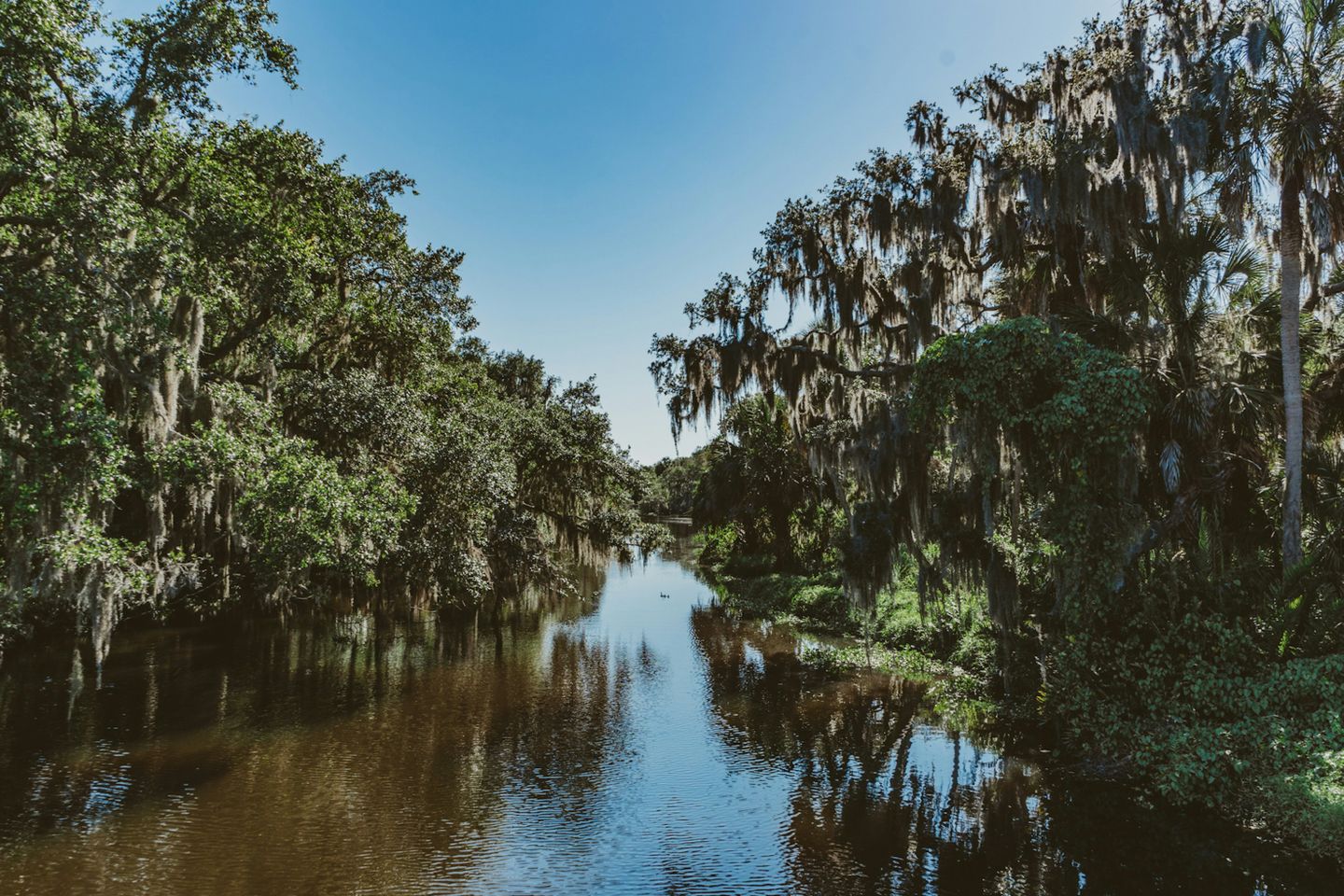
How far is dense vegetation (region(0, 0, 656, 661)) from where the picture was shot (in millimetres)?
10711

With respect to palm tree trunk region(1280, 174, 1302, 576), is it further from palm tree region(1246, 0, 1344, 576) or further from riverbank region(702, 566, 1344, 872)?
riverbank region(702, 566, 1344, 872)

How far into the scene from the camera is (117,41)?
12.2 metres

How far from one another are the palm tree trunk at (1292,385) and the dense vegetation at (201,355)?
16.7m

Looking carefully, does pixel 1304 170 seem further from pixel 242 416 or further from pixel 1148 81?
pixel 242 416

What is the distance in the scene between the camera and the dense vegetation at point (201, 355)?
35.1ft

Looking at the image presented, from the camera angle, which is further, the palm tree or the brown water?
the palm tree

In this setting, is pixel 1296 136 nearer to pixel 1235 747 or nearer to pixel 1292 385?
pixel 1292 385

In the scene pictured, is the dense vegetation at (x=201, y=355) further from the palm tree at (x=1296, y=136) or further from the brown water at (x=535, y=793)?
the palm tree at (x=1296, y=136)

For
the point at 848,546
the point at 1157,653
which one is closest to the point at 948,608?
the point at 848,546

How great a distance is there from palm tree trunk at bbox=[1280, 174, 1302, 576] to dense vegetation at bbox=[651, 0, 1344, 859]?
36 mm

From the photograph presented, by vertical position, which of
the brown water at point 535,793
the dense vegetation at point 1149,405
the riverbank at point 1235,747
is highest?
the dense vegetation at point 1149,405

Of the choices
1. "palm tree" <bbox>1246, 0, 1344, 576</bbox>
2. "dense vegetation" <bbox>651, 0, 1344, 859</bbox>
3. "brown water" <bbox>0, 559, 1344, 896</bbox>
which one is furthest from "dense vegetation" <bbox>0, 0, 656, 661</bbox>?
"palm tree" <bbox>1246, 0, 1344, 576</bbox>

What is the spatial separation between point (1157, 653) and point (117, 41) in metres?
19.2

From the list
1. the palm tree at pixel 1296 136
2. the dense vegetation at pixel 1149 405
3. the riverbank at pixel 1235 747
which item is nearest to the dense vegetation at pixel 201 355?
the dense vegetation at pixel 1149 405
